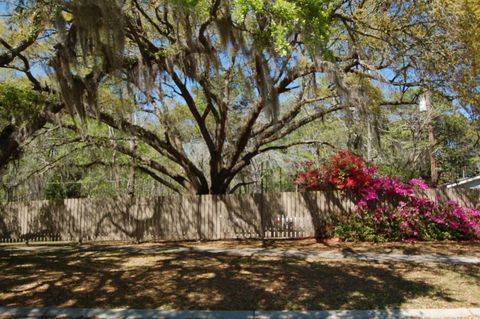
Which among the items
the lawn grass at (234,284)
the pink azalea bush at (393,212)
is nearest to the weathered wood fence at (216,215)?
the pink azalea bush at (393,212)

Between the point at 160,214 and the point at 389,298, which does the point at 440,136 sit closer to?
the point at 160,214

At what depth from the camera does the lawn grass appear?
7.16m

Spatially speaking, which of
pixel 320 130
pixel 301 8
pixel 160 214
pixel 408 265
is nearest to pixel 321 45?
pixel 301 8

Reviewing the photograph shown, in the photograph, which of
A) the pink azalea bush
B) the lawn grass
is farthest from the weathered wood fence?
the lawn grass

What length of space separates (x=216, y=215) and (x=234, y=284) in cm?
732

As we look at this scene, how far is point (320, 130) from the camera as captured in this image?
30266 millimetres

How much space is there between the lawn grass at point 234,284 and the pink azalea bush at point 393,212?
13.2 feet

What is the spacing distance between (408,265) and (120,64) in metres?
7.96

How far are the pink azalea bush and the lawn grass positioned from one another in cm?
402

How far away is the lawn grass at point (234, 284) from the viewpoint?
716cm

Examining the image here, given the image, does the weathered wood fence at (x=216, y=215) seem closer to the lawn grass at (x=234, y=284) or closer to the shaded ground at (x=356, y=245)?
the shaded ground at (x=356, y=245)

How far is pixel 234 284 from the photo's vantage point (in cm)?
827

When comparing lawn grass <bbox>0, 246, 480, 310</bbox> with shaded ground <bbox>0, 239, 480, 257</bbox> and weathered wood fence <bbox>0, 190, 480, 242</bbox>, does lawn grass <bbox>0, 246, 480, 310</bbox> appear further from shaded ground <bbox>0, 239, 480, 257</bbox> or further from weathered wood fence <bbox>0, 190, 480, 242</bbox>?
weathered wood fence <bbox>0, 190, 480, 242</bbox>

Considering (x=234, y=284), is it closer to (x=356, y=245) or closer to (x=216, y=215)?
(x=356, y=245)
